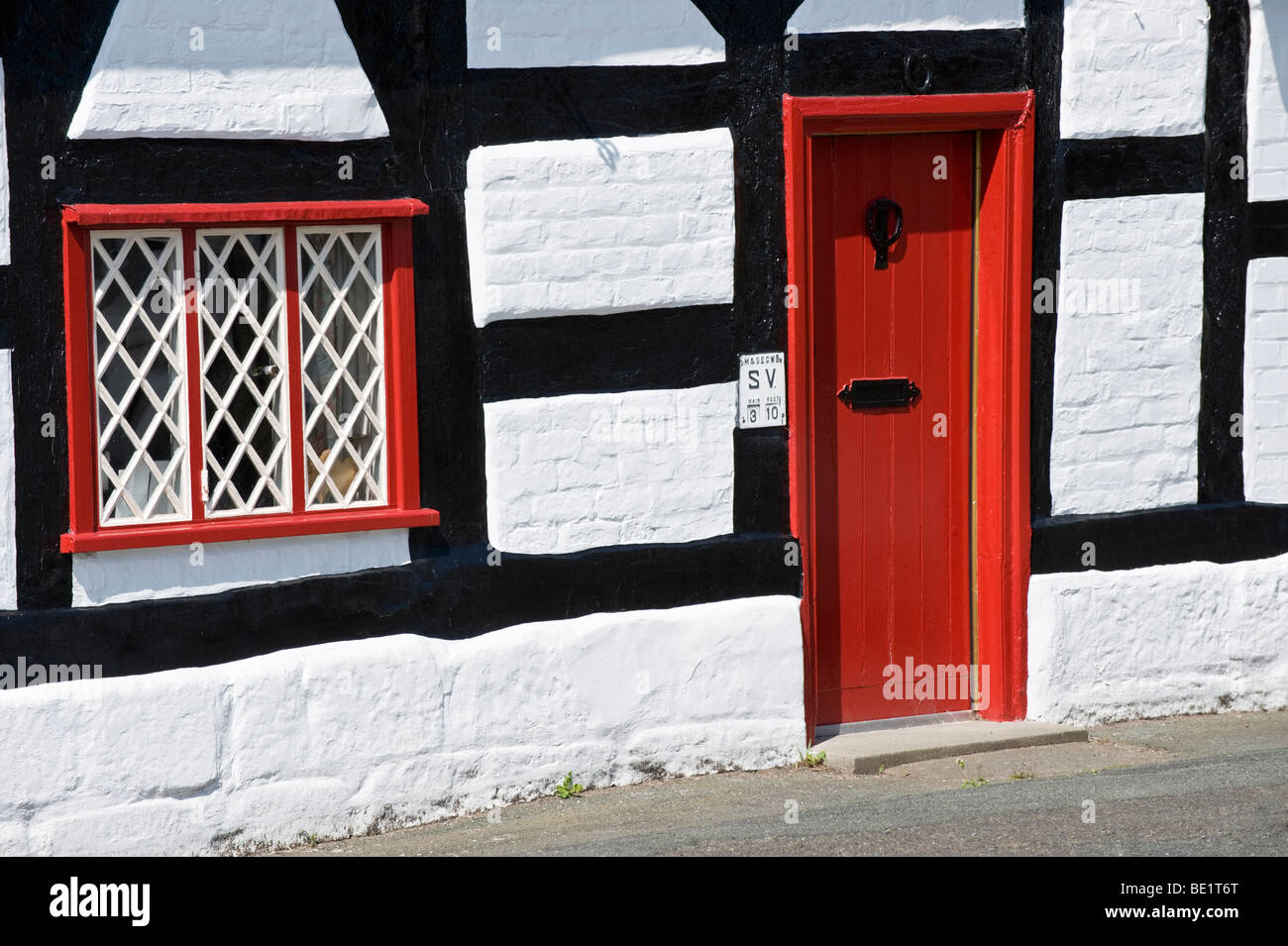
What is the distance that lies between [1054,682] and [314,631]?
306 cm

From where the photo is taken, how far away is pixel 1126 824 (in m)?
5.45

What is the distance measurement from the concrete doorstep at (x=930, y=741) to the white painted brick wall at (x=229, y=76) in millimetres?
2854

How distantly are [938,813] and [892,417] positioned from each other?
1.69 m

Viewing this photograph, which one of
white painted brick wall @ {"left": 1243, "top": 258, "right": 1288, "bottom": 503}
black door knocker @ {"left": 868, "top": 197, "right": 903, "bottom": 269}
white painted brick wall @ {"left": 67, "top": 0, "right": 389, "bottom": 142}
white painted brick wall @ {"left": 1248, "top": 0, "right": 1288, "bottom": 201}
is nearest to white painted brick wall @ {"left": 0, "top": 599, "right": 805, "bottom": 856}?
black door knocker @ {"left": 868, "top": 197, "right": 903, "bottom": 269}

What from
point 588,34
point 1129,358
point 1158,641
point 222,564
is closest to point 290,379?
point 222,564

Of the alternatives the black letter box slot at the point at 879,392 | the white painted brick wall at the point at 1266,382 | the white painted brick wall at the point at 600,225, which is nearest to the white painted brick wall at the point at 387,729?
the black letter box slot at the point at 879,392

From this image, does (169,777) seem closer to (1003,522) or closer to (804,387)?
(804,387)

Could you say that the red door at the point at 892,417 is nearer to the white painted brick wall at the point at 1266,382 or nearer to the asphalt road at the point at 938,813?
the asphalt road at the point at 938,813

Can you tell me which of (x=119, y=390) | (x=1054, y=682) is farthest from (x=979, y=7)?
(x=119, y=390)

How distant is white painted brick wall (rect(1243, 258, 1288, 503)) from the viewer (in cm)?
710

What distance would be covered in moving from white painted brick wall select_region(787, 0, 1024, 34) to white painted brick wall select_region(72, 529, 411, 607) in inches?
96.9

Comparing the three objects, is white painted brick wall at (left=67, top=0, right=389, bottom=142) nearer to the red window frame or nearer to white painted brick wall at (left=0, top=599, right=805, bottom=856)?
the red window frame

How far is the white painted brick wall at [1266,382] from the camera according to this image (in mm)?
7098

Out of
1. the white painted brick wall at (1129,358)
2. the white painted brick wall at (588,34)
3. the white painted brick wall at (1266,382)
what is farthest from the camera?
the white painted brick wall at (1266,382)
